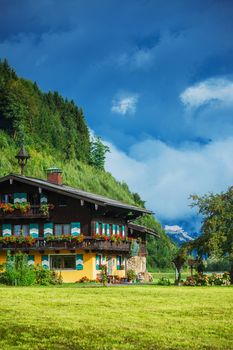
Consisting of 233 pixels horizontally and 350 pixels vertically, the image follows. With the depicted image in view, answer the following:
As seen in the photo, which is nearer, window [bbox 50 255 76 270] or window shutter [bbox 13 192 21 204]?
window [bbox 50 255 76 270]

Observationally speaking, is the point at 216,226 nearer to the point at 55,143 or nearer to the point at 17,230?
the point at 17,230

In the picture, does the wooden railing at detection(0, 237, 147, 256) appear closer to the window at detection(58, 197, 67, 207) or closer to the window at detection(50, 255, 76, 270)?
the window at detection(50, 255, 76, 270)

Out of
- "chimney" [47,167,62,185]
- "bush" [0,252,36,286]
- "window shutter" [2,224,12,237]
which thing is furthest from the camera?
"chimney" [47,167,62,185]

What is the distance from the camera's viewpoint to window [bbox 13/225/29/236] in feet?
159

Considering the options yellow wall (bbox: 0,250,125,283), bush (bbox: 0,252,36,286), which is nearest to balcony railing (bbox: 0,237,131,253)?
yellow wall (bbox: 0,250,125,283)

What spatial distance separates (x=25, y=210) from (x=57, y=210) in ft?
7.51

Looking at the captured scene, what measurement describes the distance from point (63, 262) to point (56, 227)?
2.56m

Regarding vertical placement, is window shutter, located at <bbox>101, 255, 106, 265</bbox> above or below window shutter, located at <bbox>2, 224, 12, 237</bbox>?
below

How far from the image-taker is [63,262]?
157 ft

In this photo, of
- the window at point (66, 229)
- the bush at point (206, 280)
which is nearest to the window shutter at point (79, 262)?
the window at point (66, 229)

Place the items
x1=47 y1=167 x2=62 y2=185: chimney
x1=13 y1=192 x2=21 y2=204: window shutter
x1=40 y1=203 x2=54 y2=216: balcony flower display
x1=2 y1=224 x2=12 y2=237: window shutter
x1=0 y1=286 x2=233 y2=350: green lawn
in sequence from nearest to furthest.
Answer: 1. x1=0 y1=286 x2=233 y2=350: green lawn
2. x1=40 y1=203 x2=54 y2=216: balcony flower display
3. x1=2 y1=224 x2=12 y2=237: window shutter
4. x1=13 y1=192 x2=21 y2=204: window shutter
5. x1=47 y1=167 x2=62 y2=185: chimney

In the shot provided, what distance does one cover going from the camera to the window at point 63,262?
156 ft

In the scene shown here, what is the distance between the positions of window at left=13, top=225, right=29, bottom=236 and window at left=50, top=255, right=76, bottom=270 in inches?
105

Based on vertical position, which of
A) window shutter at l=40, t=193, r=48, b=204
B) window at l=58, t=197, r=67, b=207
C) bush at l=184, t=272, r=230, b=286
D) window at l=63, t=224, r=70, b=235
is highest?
window shutter at l=40, t=193, r=48, b=204
